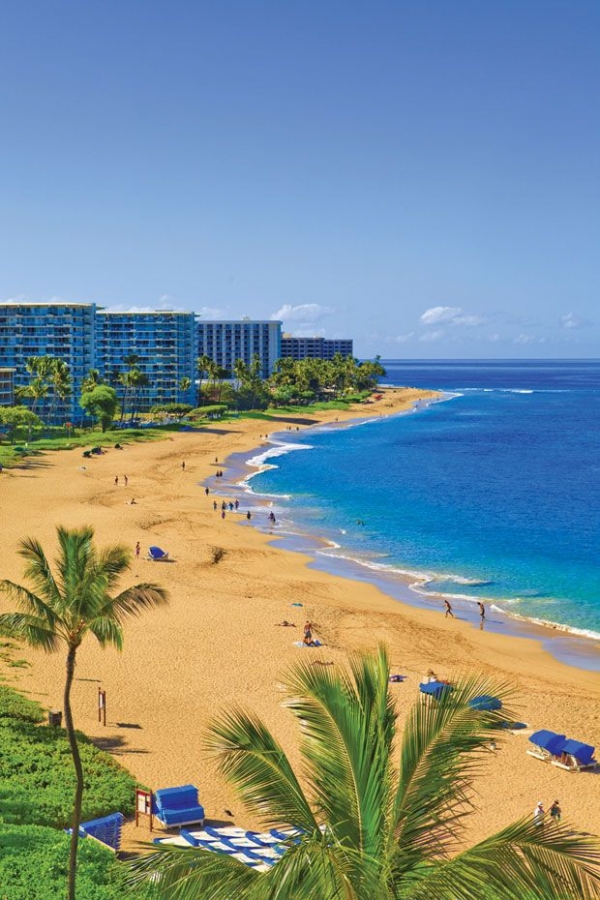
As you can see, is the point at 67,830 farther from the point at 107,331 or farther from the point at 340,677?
the point at 107,331

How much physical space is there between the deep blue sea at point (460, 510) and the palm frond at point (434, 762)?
3510 centimetres

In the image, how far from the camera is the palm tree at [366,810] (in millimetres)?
7953

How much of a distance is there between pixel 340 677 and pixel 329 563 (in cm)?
4561

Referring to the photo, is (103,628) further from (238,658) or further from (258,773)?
(238,658)

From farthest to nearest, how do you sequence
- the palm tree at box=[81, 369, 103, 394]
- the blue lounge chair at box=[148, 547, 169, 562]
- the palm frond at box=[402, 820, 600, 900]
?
the palm tree at box=[81, 369, 103, 394] < the blue lounge chair at box=[148, 547, 169, 562] < the palm frond at box=[402, 820, 600, 900]

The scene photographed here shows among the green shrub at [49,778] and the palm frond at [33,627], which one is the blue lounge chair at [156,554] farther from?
the palm frond at [33,627]

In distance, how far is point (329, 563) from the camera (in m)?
54.7

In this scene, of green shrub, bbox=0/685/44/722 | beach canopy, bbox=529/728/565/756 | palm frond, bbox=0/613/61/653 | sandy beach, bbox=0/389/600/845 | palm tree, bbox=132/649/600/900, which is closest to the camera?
palm tree, bbox=132/649/600/900

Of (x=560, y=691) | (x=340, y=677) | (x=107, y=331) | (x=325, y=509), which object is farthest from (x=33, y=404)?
(x=340, y=677)

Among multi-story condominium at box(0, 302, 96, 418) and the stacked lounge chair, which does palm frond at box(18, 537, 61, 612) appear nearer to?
the stacked lounge chair

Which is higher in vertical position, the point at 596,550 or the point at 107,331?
the point at 107,331

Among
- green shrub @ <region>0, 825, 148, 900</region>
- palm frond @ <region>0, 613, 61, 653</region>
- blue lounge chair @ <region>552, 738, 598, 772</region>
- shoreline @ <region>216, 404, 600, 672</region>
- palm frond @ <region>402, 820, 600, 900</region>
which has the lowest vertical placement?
shoreline @ <region>216, 404, 600, 672</region>

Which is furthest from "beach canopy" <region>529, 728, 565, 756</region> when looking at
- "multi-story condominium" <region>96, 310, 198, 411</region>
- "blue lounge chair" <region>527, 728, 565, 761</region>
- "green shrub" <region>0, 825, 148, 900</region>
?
"multi-story condominium" <region>96, 310, 198, 411</region>

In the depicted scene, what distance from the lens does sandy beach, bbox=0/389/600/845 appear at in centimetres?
2462
